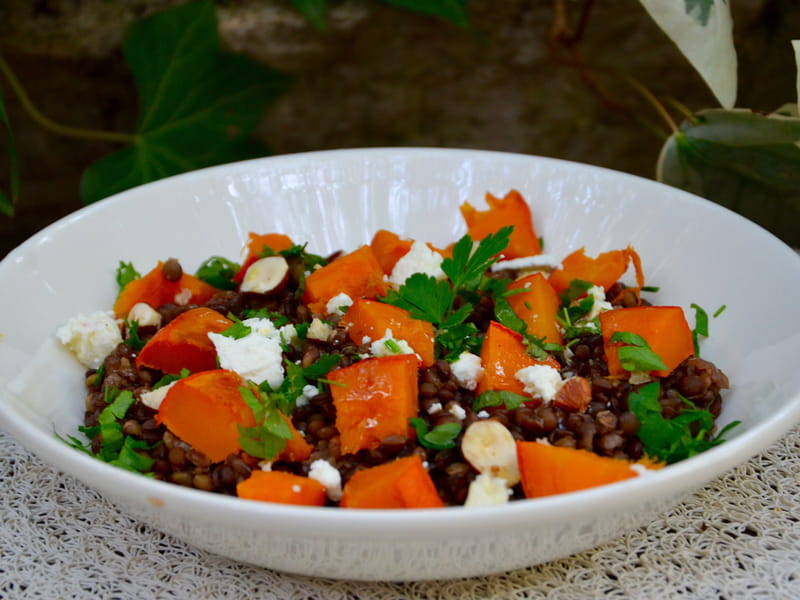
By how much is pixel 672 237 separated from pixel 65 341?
1.25 m

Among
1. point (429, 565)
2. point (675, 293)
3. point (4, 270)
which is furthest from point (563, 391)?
point (4, 270)

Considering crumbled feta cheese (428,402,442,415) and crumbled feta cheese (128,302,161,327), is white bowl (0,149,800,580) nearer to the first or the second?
crumbled feta cheese (128,302,161,327)

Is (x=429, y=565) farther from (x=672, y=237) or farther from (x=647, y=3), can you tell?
(x=647, y=3)

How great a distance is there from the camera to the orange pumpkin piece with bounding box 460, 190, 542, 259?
187 cm

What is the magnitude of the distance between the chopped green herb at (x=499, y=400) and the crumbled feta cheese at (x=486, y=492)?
0.19 m

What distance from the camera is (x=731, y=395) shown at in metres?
Result: 1.38

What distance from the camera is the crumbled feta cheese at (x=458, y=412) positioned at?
1254 millimetres

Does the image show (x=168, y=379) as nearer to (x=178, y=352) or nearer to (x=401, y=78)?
(x=178, y=352)

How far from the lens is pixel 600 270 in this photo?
169 cm

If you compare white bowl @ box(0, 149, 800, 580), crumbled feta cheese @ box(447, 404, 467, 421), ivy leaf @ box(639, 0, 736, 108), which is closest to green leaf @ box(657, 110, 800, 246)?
ivy leaf @ box(639, 0, 736, 108)

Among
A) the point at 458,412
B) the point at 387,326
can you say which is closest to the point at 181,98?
the point at 387,326

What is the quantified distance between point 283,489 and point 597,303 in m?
0.76

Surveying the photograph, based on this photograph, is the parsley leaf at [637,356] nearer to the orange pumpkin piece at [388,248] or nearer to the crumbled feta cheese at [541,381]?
the crumbled feta cheese at [541,381]

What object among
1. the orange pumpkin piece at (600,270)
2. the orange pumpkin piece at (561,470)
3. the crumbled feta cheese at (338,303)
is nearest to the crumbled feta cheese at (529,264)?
the orange pumpkin piece at (600,270)
